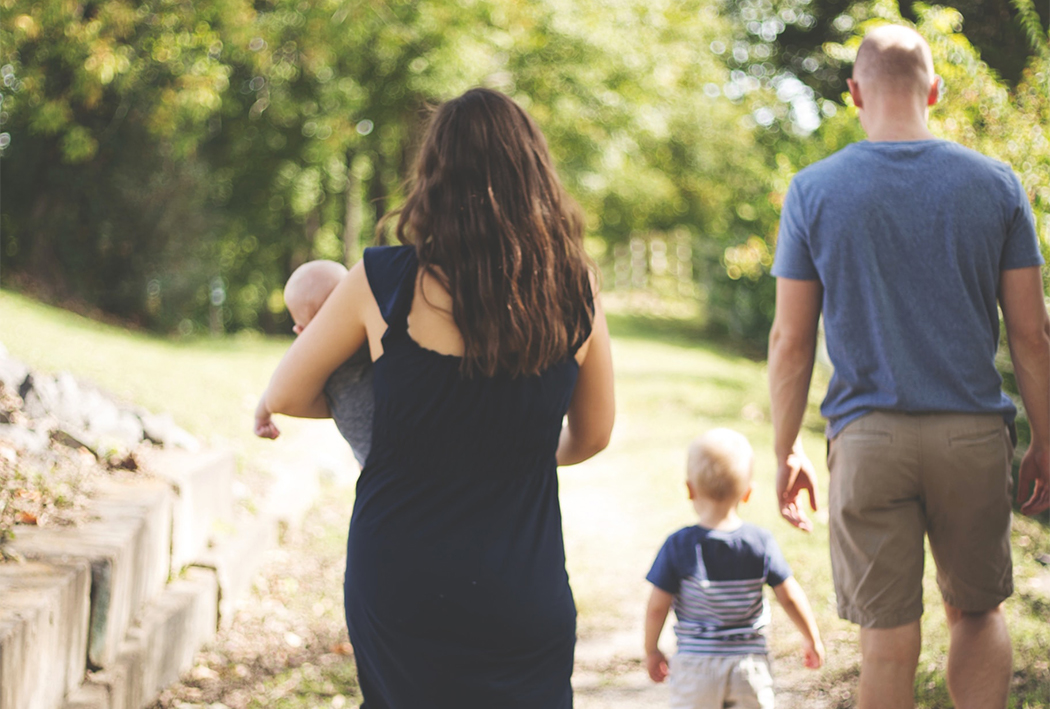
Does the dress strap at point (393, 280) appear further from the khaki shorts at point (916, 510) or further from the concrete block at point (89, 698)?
the concrete block at point (89, 698)

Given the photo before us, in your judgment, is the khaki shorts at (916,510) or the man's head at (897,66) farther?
the man's head at (897,66)

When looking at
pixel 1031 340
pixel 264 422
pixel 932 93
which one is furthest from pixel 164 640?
pixel 932 93

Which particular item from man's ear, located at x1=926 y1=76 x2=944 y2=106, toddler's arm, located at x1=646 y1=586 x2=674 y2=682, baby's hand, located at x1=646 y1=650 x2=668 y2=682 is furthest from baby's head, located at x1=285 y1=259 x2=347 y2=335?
man's ear, located at x1=926 y1=76 x2=944 y2=106

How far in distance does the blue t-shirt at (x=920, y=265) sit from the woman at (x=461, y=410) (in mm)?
932

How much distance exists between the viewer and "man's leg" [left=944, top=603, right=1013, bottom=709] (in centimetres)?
270

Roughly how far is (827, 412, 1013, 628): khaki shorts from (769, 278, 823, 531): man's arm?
0.64 ft

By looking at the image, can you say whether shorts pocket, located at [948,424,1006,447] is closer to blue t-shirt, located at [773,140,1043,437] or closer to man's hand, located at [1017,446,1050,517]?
blue t-shirt, located at [773,140,1043,437]

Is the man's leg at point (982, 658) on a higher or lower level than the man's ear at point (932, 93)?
lower

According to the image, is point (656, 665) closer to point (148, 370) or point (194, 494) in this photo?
point (194, 494)

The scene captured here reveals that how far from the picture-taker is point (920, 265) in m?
2.52

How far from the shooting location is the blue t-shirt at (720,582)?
2896 mm

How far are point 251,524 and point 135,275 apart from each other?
9524 mm

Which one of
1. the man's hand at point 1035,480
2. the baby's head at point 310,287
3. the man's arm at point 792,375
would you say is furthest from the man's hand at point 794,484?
the baby's head at point 310,287

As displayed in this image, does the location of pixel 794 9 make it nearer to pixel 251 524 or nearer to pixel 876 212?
pixel 251 524
